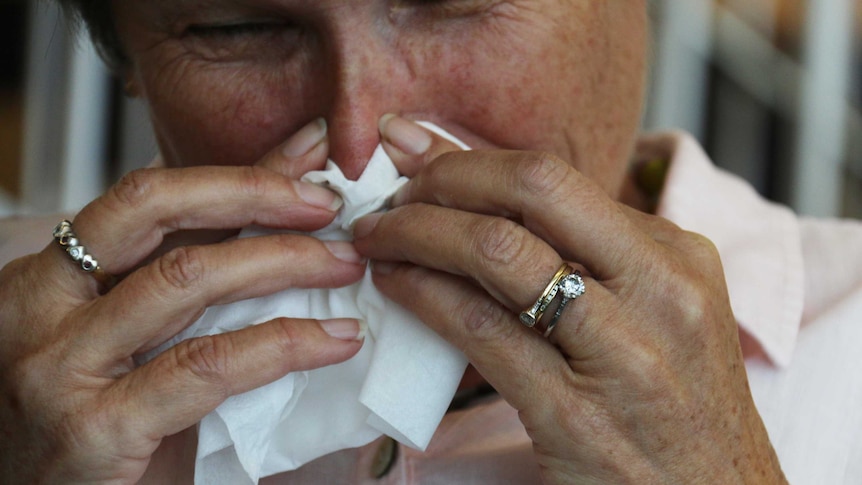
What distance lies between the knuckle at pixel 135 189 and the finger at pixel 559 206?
17.3 inches

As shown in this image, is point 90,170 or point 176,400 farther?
point 90,170

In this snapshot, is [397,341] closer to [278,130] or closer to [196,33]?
[278,130]

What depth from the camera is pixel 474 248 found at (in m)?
1.20

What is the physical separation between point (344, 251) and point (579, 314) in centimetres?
36

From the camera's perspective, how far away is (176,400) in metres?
1.28

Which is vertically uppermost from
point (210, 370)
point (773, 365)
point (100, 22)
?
point (100, 22)

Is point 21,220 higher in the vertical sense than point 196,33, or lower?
lower

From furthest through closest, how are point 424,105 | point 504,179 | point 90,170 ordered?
point 90,170 < point 424,105 < point 504,179

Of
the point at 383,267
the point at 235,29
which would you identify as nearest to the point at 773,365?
the point at 383,267

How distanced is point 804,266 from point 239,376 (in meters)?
1.18

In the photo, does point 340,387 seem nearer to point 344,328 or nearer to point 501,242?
point 344,328

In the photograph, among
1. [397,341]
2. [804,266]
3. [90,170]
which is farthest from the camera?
[90,170]

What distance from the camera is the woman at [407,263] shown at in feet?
3.97

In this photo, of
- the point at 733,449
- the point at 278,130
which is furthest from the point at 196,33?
the point at 733,449
